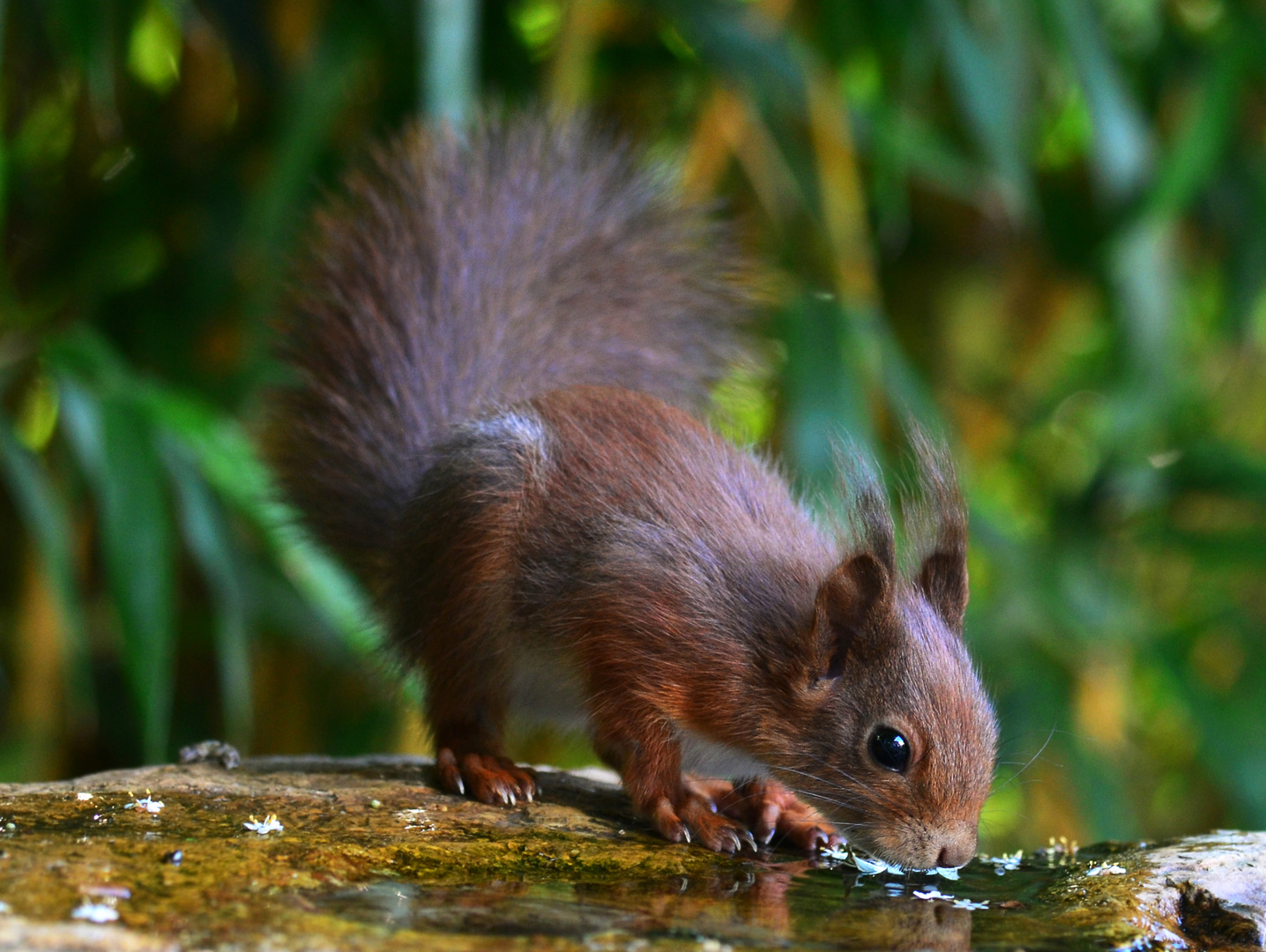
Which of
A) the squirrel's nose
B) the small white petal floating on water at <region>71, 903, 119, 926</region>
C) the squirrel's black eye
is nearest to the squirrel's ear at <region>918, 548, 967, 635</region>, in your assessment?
the squirrel's black eye

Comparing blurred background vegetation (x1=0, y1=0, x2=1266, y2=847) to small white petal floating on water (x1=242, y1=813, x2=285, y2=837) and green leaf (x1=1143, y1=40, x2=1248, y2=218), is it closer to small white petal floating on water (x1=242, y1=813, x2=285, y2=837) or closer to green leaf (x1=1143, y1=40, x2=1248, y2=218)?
green leaf (x1=1143, y1=40, x2=1248, y2=218)

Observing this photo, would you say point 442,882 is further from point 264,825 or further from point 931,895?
point 931,895

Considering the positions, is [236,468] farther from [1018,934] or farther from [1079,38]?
[1079,38]

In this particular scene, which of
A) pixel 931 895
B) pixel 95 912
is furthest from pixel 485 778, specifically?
pixel 95 912

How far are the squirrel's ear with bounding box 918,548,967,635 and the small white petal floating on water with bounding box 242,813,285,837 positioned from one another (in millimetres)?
1339

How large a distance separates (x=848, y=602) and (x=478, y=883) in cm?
92

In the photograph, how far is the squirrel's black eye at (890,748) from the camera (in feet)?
8.59

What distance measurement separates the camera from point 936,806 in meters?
2.56

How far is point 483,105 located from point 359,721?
2298 mm

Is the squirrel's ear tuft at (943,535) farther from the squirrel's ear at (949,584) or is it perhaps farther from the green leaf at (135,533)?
the green leaf at (135,533)

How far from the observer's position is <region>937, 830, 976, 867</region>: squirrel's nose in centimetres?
255

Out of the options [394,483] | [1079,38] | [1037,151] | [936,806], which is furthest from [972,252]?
[936,806]

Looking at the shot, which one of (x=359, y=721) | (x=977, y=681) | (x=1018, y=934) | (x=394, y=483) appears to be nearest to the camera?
(x=1018, y=934)

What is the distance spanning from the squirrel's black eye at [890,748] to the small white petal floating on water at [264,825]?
1081 millimetres
